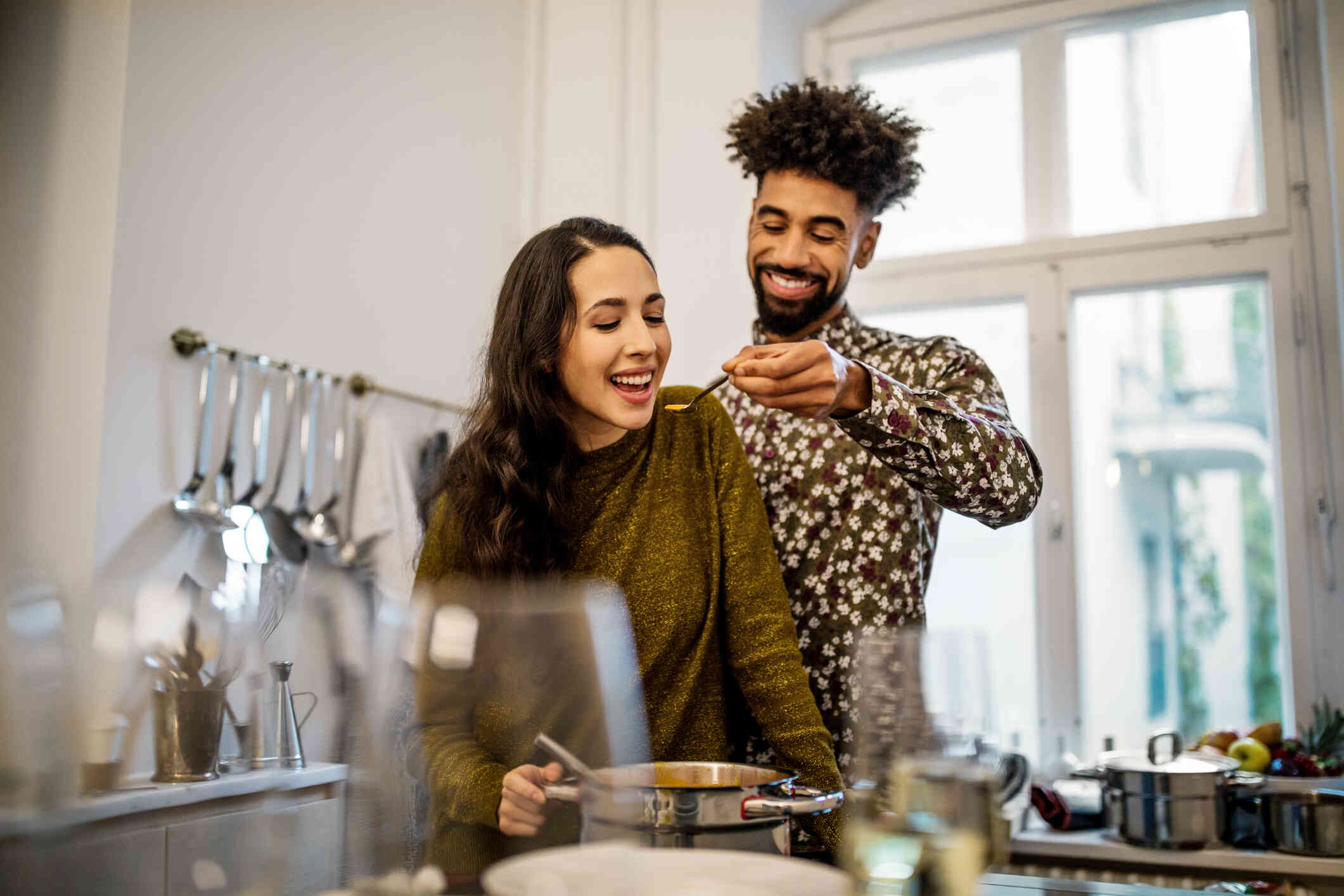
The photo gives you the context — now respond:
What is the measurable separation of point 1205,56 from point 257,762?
290 centimetres

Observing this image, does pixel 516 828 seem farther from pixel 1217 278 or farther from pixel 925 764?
pixel 1217 278

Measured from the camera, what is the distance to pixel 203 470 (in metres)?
1.88

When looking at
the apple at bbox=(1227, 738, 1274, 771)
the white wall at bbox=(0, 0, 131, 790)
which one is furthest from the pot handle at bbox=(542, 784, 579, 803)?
the apple at bbox=(1227, 738, 1274, 771)

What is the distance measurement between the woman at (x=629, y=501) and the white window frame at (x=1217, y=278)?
5.45 ft

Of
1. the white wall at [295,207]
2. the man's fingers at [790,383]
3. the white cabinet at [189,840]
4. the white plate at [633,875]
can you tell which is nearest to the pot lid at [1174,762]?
the man's fingers at [790,383]

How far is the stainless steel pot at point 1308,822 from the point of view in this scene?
1.89m

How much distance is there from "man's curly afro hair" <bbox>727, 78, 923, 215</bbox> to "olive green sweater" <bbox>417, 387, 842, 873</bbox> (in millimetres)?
509

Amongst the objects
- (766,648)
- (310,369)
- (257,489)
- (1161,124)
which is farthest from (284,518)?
(1161,124)

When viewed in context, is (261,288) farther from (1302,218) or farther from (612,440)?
(1302,218)

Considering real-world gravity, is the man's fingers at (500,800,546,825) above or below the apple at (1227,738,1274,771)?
above

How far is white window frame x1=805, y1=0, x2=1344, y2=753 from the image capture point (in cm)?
243

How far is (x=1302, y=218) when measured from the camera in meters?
2.52

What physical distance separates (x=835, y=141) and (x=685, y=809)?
1204 millimetres

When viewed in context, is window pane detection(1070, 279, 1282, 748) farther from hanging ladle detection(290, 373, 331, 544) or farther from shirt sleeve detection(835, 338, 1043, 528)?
hanging ladle detection(290, 373, 331, 544)
